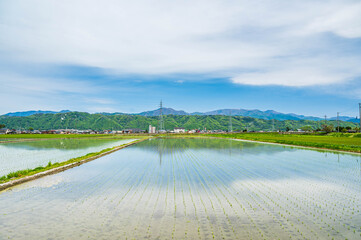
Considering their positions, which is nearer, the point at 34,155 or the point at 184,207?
the point at 184,207

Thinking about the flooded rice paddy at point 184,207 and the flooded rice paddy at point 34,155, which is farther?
the flooded rice paddy at point 34,155

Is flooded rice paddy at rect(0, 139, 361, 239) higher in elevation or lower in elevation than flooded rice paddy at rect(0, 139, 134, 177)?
lower

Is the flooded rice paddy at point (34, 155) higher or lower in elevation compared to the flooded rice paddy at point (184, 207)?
higher

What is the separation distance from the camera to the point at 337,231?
6.59m

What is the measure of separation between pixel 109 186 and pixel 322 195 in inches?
389

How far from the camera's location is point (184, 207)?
336 inches

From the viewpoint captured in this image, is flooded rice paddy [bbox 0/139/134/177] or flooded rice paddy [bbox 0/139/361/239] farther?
flooded rice paddy [bbox 0/139/134/177]

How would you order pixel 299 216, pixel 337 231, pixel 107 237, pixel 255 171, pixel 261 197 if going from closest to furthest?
pixel 107 237, pixel 337 231, pixel 299 216, pixel 261 197, pixel 255 171

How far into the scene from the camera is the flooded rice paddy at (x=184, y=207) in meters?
6.50

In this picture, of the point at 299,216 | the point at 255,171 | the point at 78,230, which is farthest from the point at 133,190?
the point at 255,171

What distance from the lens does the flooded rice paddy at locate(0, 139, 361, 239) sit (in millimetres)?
6496

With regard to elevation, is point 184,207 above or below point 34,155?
below

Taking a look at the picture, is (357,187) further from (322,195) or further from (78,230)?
(78,230)

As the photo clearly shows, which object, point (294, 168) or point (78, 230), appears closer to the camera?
point (78, 230)
